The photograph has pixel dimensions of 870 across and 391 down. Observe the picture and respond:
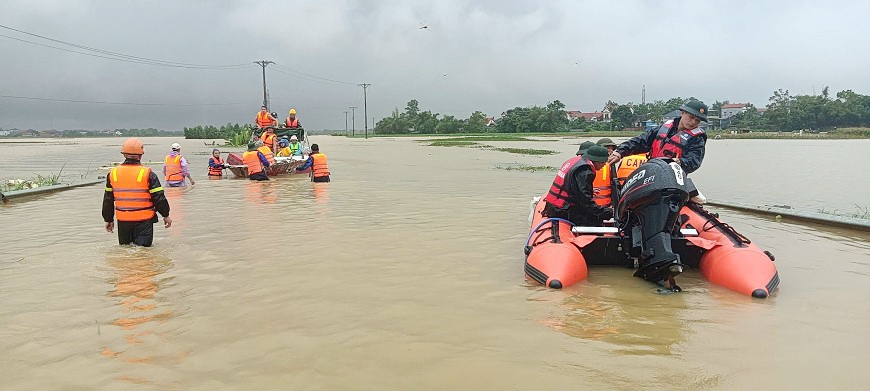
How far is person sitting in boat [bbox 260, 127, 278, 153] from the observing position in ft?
58.1

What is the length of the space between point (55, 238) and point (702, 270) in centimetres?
760

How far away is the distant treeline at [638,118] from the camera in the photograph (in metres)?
75.2

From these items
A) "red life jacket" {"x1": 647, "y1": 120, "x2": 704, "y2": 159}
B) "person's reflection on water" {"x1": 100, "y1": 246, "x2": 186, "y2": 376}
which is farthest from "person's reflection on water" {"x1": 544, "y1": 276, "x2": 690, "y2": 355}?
"person's reflection on water" {"x1": 100, "y1": 246, "x2": 186, "y2": 376}

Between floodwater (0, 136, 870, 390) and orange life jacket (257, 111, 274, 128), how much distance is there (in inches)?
407

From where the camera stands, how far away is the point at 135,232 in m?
6.45

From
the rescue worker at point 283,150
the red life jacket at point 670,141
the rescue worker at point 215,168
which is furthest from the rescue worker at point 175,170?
the red life jacket at point 670,141

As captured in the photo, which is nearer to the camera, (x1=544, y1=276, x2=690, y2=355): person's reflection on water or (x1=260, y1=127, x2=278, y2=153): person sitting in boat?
(x1=544, y1=276, x2=690, y2=355): person's reflection on water

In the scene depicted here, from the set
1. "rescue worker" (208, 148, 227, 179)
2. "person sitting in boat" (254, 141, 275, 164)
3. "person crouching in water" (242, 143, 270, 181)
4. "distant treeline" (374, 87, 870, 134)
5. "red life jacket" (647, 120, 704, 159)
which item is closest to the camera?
"red life jacket" (647, 120, 704, 159)

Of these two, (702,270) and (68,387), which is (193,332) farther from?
(702,270)

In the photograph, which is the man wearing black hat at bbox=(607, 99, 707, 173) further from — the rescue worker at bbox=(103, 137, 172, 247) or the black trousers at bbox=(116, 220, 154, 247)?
the black trousers at bbox=(116, 220, 154, 247)

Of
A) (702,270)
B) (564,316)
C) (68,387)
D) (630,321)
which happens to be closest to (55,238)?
(68,387)

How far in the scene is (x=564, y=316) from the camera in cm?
432

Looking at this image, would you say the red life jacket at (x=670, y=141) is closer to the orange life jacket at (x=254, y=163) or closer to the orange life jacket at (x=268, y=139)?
the orange life jacket at (x=254, y=163)

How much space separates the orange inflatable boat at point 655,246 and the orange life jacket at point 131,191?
4.16m
